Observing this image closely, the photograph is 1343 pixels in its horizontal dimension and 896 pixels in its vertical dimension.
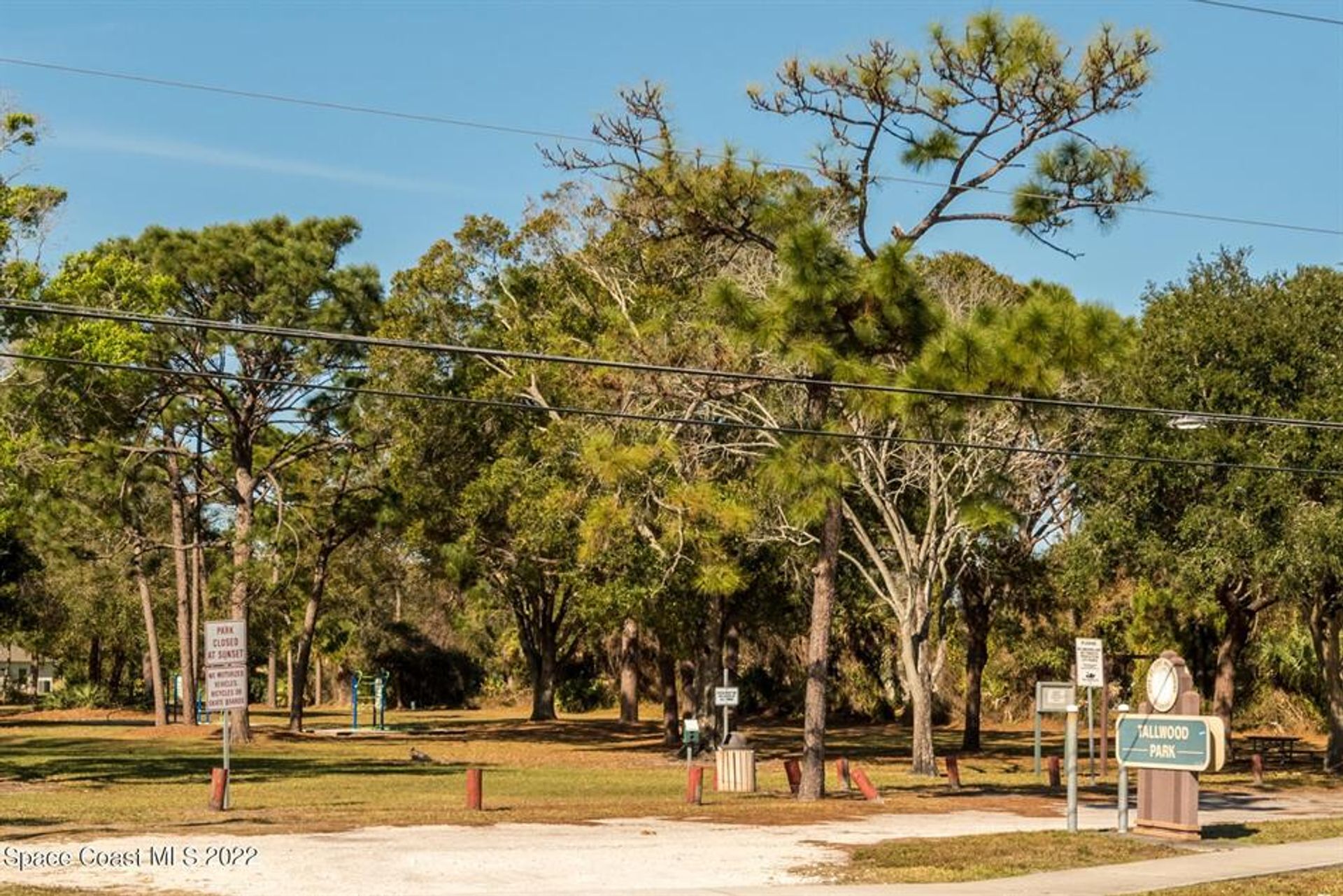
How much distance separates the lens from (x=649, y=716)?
71812 millimetres

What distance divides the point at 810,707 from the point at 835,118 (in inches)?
386

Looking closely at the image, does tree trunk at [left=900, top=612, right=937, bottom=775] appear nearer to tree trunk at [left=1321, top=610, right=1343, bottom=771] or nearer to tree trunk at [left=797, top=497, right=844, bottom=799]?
tree trunk at [left=797, top=497, right=844, bottom=799]

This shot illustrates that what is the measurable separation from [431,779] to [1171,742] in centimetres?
1637

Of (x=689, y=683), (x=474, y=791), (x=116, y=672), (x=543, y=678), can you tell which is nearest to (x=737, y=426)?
(x=474, y=791)

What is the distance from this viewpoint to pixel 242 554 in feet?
159

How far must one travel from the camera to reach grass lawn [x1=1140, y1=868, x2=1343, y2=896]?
648 inches

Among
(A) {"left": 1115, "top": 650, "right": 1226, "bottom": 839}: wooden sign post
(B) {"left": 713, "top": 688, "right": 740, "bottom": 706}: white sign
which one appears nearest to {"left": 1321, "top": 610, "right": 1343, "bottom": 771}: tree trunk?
(B) {"left": 713, "top": 688, "right": 740, "bottom": 706}: white sign

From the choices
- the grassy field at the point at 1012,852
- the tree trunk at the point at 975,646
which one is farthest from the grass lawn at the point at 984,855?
the tree trunk at the point at 975,646

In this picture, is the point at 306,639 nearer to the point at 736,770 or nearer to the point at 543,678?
the point at 543,678

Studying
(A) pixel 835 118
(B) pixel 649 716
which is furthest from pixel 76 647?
(A) pixel 835 118

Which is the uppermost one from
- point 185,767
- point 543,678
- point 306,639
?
point 306,639

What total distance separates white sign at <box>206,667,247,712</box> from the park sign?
12.8 m

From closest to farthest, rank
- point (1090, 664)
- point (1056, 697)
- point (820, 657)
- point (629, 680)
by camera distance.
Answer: point (1090, 664), point (1056, 697), point (820, 657), point (629, 680)

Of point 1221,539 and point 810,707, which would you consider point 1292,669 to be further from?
point 810,707
